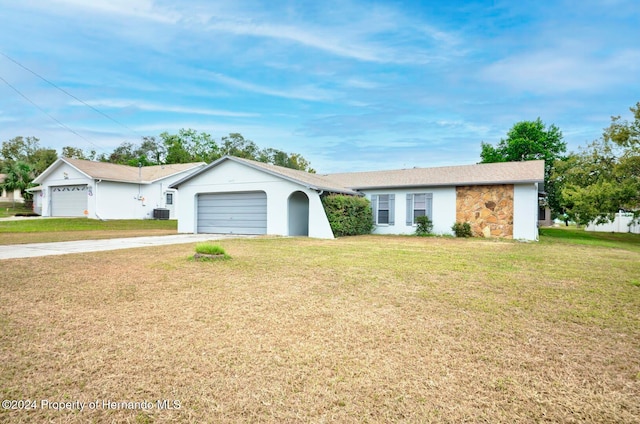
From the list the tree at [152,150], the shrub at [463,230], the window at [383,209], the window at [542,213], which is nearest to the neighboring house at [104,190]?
the window at [383,209]

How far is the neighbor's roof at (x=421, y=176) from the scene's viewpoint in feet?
52.2

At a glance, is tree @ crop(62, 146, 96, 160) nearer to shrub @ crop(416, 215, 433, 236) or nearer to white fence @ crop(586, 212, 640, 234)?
shrub @ crop(416, 215, 433, 236)

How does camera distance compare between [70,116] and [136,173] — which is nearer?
[70,116]

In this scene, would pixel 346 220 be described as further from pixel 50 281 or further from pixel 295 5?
pixel 50 281

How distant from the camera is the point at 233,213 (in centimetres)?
1798

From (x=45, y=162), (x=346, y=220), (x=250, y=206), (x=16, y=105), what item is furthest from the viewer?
(x=45, y=162)

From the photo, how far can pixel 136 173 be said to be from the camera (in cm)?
2880

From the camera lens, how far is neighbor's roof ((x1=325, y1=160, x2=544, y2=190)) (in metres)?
16.1

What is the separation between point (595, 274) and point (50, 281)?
1061 centimetres

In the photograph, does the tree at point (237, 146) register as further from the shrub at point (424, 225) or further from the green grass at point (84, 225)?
the shrub at point (424, 225)

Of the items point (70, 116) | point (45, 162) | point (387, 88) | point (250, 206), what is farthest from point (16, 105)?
point (45, 162)

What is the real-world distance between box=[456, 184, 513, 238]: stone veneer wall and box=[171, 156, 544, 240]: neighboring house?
4 cm

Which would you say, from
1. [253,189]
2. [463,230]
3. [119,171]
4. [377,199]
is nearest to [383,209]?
[377,199]

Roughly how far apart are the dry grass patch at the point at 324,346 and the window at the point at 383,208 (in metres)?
12.2
